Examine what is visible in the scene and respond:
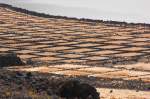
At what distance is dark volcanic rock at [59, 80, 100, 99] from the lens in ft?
28.9

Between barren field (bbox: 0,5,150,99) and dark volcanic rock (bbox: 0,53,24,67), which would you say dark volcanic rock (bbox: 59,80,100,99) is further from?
dark volcanic rock (bbox: 0,53,24,67)

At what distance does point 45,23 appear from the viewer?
2822 centimetres

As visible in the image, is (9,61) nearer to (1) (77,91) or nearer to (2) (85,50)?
(2) (85,50)

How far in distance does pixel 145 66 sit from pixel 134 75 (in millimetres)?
1624

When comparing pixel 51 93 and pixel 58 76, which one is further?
pixel 58 76

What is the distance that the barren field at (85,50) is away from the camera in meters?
12.5

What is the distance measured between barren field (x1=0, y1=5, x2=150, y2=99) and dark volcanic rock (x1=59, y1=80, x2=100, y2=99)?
146 cm

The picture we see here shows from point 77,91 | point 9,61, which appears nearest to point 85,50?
point 9,61

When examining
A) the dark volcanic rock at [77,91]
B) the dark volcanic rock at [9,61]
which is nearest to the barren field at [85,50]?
the dark volcanic rock at [9,61]

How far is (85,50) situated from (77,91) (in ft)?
32.6

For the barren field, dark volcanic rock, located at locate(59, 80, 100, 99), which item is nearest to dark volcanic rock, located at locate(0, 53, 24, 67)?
the barren field

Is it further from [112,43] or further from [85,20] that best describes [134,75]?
[85,20]

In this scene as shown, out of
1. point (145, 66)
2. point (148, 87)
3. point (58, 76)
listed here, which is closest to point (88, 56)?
point (145, 66)

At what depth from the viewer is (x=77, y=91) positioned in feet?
29.0
